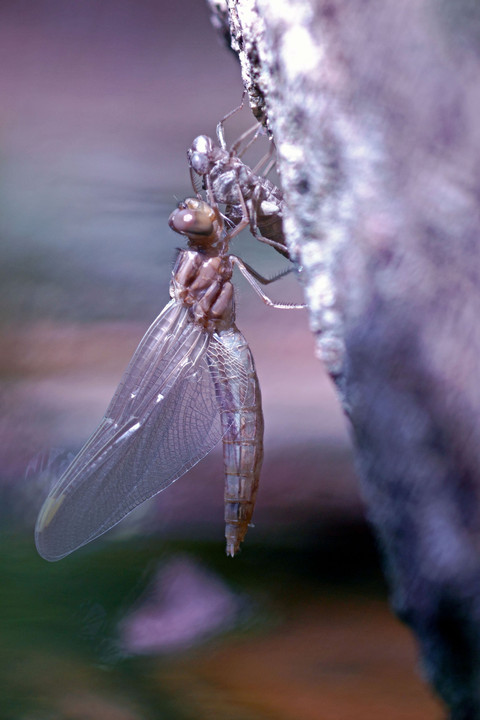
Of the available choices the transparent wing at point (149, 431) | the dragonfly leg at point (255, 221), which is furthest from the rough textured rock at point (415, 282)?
the transparent wing at point (149, 431)

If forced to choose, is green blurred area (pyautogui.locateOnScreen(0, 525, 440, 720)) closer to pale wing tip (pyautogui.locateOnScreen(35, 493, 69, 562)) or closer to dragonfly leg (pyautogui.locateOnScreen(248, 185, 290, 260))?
pale wing tip (pyautogui.locateOnScreen(35, 493, 69, 562))

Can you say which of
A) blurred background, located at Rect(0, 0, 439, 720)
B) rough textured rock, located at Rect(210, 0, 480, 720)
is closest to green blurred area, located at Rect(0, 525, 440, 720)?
blurred background, located at Rect(0, 0, 439, 720)

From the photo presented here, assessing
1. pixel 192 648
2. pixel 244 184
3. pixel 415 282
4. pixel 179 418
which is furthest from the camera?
pixel 192 648

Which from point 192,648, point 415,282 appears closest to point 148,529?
point 192,648

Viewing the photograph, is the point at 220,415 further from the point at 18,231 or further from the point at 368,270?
the point at 18,231

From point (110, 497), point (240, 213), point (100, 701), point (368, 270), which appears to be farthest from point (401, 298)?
point (100, 701)

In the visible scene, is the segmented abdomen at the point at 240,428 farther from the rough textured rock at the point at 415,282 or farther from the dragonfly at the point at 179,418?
the rough textured rock at the point at 415,282

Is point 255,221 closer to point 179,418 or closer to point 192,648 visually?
point 179,418
